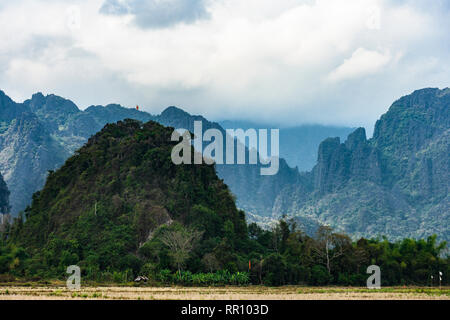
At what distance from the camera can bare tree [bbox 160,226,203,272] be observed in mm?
78500

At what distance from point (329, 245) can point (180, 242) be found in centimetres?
2628

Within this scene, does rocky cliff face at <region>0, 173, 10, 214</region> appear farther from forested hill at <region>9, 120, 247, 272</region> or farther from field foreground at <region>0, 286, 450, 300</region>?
field foreground at <region>0, 286, 450, 300</region>

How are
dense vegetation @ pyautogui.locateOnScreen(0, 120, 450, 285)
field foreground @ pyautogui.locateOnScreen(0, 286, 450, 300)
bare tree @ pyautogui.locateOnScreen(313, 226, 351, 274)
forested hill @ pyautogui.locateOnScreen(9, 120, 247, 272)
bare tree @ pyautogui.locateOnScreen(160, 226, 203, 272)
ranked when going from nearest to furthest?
1. field foreground @ pyautogui.locateOnScreen(0, 286, 450, 300)
2. bare tree @ pyautogui.locateOnScreen(160, 226, 203, 272)
3. dense vegetation @ pyautogui.locateOnScreen(0, 120, 450, 285)
4. bare tree @ pyautogui.locateOnScreen(313, 226, 351, 274)
5. forested hill @ pyautogui.locateOnScreen(9, 120, 247, 272)

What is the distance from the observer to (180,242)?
80000mm

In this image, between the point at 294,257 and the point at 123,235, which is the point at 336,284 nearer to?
the point at 294,257

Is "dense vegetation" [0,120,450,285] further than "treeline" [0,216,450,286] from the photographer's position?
Yes

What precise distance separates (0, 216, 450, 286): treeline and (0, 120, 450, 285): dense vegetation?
174 mm

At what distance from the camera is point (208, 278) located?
75812 mm

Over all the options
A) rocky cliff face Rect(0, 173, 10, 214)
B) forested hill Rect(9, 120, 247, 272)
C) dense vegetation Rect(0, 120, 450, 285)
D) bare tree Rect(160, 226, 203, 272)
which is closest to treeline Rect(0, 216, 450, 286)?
bare tree Rect(160, 226, 203, 272)

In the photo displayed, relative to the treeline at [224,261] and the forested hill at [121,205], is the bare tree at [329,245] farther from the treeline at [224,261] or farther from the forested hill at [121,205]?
the forested hill at [121,205]

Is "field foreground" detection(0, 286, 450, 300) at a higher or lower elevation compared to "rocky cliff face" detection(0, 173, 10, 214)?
lower

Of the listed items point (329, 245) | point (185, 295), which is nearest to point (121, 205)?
point (329, 245)

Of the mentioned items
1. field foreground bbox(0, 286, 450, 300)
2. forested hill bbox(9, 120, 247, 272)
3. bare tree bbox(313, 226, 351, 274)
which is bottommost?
field foreground bbox(0, 286, 450, 300)

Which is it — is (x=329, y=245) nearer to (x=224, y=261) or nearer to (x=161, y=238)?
(x=224, y=261)
